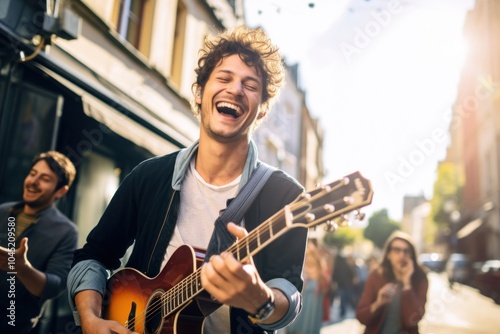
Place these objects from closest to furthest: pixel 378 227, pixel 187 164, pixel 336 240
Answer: pixel 187 164, pixel 336 240, pixel 378 227

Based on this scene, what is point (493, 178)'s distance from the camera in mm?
30484

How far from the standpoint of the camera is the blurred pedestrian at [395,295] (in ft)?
13.4

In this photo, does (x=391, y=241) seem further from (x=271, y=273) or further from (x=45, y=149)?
(x=45, y=149)

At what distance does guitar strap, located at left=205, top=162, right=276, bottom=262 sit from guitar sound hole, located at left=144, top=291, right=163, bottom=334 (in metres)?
0.30

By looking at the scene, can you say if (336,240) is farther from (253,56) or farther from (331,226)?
(331,226)

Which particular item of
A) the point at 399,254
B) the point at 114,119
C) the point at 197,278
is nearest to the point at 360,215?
the point at 197,278

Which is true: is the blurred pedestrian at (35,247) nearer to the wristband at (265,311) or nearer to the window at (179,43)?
the wristband at (265,311)

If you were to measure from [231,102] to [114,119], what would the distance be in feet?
13.6

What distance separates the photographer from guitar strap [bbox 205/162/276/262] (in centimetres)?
162

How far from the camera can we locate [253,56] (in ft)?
6.41

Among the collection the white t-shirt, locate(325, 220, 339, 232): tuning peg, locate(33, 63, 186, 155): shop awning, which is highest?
locate(33, 63, 186, 155): shop awning

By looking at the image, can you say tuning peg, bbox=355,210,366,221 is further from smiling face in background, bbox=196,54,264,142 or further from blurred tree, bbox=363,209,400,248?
blurred tree, bbox=363,209,400,248

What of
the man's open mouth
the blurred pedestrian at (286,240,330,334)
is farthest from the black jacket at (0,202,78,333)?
the blurred pedestrian at (286,240,330,334)

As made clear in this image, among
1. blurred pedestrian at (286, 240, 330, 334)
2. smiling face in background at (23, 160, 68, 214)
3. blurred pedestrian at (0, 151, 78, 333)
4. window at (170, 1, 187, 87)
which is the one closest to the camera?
blurred pedestrian at (0, 151, 78, 333)
